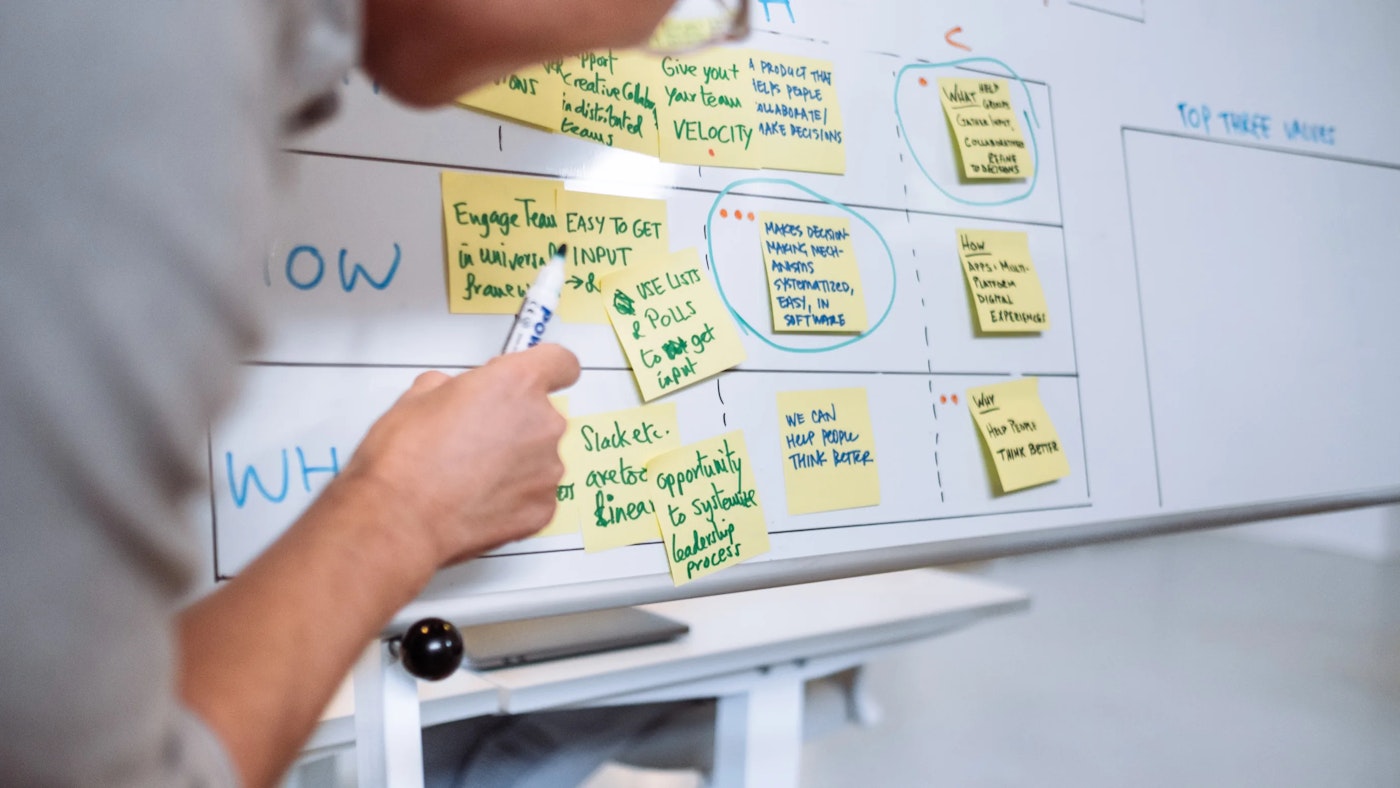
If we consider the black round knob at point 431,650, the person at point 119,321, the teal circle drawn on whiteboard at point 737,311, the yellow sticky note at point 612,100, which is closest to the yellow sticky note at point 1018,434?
the teal circle drawn on whiteboard at point 737,311

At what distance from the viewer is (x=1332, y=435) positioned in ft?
3.40

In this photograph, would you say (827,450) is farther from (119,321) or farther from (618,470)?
(119,321)

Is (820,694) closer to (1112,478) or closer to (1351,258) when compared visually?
(1112,478)

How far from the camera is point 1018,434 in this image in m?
0.82

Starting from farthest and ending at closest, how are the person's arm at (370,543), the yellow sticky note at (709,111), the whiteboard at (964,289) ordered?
1. the yellow sticky note at (709,111)
2. the whiteboard at (964,289)
3. the person's arm at (370,543)

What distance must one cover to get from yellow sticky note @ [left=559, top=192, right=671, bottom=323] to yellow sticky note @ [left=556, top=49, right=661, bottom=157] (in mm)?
44

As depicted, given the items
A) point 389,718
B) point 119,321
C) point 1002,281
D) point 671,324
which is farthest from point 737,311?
point 119,321

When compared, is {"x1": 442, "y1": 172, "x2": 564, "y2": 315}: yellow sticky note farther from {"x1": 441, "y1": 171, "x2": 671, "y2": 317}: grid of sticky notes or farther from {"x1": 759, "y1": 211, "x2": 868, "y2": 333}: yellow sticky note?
{"x1": 759, "y1": 211, "x2": 868, "y2": 333}: yellow sticky note

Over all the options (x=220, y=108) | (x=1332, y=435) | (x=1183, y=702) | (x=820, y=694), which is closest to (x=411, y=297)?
(x=220, y=108)

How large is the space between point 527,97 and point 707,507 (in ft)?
1.05

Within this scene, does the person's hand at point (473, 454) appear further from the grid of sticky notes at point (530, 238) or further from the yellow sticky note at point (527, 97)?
the yellow sticky note at point (527, 97)

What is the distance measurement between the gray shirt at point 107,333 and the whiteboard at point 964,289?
0.80 feet

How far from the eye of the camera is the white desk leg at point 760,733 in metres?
1.27

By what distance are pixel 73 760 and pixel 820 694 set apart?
1.53m
